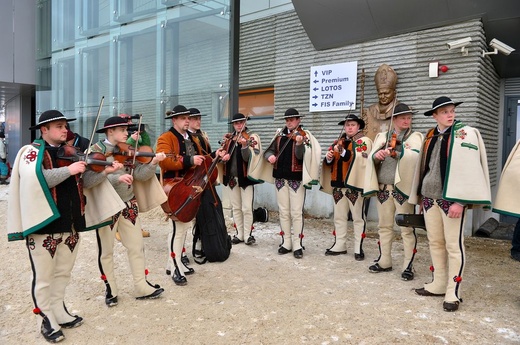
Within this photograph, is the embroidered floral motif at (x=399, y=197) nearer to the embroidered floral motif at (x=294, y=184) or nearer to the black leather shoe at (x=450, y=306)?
the black leather shoe at (x=450, y=306)

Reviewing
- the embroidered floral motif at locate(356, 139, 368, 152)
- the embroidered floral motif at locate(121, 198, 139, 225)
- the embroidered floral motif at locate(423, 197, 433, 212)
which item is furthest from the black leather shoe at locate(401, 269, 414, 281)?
the embroidered floral motif at locate(121, 198, 139, 225)

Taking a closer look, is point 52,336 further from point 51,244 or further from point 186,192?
point 186,192

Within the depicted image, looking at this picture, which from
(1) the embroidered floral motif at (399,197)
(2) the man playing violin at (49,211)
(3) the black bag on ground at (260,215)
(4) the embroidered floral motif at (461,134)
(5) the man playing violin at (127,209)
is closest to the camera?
(2) the man playing violin at (49,211)

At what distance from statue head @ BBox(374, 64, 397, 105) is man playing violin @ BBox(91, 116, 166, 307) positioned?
450 cm

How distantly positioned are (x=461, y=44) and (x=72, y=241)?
594cm

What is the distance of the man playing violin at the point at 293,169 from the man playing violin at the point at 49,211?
2713mm

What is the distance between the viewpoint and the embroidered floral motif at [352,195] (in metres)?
5.29

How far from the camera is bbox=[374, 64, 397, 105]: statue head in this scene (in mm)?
6836

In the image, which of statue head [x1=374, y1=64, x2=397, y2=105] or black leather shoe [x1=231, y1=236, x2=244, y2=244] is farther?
statue head [x1=374, y1=64, x2=397, y2=105]

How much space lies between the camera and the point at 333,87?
767 cm

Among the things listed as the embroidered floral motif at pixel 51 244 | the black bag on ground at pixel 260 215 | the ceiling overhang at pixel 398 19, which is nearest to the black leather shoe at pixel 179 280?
the embroidered floral motif at pixel 51 244

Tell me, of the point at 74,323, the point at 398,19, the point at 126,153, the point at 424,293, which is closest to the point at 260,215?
the point at 424,293

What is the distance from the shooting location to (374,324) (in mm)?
3320

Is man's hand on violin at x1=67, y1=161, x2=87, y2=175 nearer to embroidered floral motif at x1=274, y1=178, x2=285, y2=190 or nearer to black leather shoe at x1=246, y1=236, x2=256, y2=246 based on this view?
embroidered floral motif at x1=274, y1=178, x2=285, y2=190
